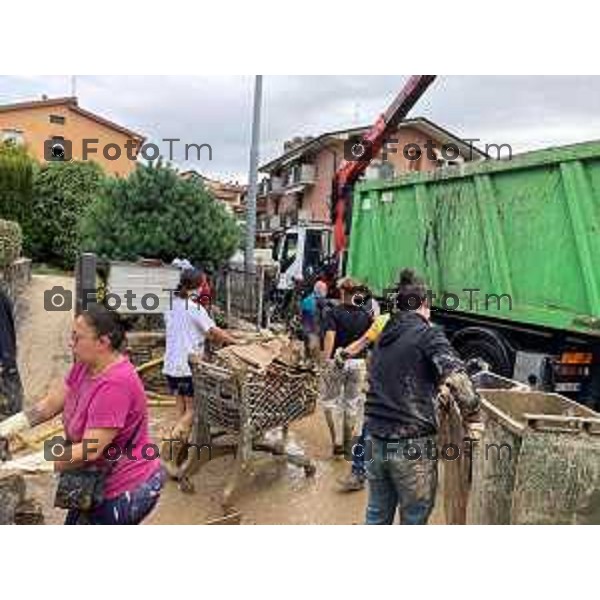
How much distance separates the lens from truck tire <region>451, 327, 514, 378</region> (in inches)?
305

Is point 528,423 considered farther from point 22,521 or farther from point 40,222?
point 40,222

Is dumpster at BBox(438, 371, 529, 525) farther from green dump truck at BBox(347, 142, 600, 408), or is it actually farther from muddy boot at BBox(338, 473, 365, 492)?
green dump truck at BBox(347, 142, 600, 408)

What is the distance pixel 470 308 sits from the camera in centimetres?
839

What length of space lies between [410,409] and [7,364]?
7.49ft

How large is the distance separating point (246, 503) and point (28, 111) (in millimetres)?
31157

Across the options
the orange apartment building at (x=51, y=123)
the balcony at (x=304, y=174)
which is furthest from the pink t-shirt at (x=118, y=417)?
the orange apartment building at (x=51, y=123)

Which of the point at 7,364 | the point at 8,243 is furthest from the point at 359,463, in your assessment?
the point at 8,243

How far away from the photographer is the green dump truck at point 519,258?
22.2 feet

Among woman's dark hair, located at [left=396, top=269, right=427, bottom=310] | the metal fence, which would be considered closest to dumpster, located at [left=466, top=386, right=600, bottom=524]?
woman's dark hair, located at [left=396, top=269, right=427, bottom=310]

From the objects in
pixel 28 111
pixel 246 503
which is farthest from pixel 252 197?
pixel 28 111

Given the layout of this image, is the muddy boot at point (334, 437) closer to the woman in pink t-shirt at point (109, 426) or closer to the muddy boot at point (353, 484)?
the muddy boot at point (353, 484)

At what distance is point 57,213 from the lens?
74.3 feet

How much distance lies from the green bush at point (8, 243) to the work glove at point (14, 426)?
312 inches

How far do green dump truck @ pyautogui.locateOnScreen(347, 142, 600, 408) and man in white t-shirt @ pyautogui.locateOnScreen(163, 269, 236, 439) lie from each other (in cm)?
168
